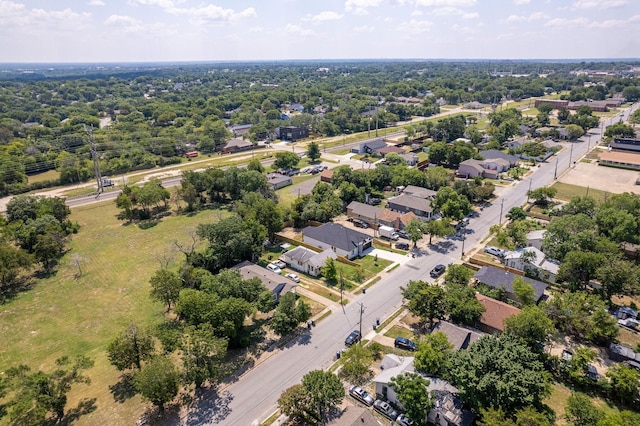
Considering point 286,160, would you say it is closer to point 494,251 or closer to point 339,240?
point 339,240

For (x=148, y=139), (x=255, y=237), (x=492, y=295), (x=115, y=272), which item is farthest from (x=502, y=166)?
(x=148, y=139)

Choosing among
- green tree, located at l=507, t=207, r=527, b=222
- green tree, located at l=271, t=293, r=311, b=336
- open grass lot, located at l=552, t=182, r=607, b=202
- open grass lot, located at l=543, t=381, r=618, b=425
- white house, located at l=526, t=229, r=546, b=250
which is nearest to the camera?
open grass lot, located at l=543, t=381, r=618, b=425

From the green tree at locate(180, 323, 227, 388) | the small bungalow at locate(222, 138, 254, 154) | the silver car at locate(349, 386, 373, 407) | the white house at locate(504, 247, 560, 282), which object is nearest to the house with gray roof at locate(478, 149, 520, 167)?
the white house at locate(504, 247, 560, 282)

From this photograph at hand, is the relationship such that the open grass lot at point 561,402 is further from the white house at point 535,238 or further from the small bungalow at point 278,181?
the small bungalow at point 278,181

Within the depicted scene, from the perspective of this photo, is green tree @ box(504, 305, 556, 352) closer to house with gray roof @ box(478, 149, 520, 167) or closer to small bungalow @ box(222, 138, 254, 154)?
house with gray roof @ box(478, 149, 520, 167)

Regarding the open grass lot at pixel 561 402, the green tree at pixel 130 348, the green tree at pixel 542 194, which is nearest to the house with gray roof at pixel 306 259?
the green tree at pixel 130 348

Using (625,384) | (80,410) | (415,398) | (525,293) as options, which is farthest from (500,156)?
(80,410)

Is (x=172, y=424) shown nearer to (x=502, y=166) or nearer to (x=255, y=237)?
(x=255, y=237)
